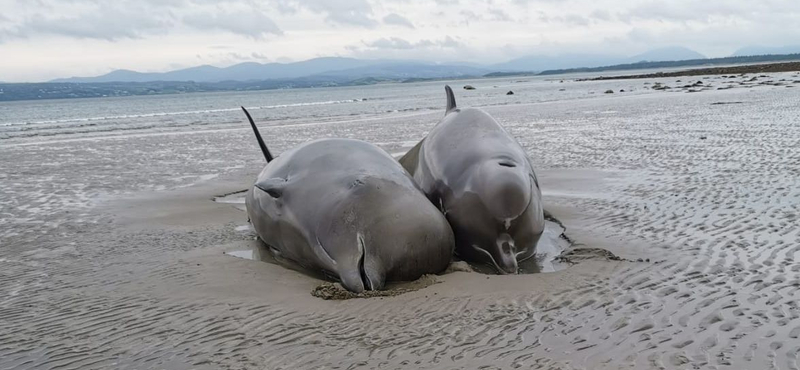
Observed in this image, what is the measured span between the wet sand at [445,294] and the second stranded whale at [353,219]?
0.29 meters

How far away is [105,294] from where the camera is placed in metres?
6.17

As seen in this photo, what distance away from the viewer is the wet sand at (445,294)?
4.49 m

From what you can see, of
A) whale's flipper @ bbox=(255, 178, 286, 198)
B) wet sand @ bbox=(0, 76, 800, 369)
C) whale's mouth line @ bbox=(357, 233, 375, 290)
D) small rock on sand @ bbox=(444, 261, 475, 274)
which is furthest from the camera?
whale's flipper @ bbox=(255, 178, 286, 198)

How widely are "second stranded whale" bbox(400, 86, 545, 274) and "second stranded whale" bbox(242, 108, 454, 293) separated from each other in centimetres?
34

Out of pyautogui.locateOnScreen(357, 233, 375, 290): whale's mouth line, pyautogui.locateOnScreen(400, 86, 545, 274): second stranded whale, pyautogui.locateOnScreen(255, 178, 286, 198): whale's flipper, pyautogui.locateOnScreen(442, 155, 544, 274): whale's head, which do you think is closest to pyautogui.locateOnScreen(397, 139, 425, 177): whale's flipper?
pyautogui.locateOnScreen(400, 86, 545, 274): second stranded whale

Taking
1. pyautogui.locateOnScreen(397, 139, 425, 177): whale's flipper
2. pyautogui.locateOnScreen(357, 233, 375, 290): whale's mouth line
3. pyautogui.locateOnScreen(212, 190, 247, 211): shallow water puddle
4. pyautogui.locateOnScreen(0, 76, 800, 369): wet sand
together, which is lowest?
pyautogui.locateOnScreen(212, 190, 247, 211): shallow water puddle

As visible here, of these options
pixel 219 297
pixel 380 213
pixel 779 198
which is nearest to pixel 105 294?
pixel 219 297

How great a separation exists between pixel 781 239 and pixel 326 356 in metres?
4.94

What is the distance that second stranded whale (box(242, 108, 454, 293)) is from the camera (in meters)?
5.95

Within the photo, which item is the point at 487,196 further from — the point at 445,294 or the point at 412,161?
the point at 412,161

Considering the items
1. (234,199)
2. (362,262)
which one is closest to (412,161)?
(362,262)

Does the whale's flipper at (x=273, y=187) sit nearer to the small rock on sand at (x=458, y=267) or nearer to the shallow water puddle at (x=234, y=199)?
the small rock on sand at (x=458, y=267)

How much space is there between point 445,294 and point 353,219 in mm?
1094

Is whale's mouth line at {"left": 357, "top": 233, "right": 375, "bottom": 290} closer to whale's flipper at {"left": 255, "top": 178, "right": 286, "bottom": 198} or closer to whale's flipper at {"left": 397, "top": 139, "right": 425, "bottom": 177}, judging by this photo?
whale's flipper at {"left": 255, "top": 178, "right": 286, "bottom": 198}
